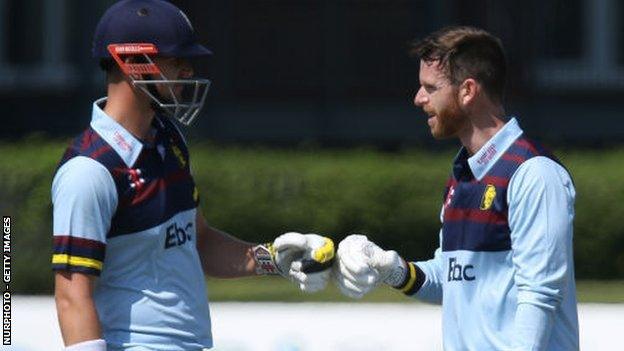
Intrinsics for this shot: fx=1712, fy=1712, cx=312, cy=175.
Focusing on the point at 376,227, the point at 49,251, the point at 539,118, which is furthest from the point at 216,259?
the point at 539,118

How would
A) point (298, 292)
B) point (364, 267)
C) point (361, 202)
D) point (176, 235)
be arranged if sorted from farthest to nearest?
point (361, 202) → point (298, 292) → point (364, 267) → point (176, 235)

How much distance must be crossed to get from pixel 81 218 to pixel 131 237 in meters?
0.21

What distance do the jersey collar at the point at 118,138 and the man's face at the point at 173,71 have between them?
6.1 inches

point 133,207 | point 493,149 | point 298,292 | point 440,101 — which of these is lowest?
point 298,292

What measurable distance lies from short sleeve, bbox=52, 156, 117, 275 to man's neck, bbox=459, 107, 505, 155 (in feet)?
3.51

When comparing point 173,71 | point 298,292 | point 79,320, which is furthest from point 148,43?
point 298,292

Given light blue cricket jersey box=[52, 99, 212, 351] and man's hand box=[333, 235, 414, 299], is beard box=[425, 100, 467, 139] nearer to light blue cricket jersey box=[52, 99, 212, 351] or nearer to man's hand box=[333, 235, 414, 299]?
man's hand box=[333, 235, 414, 299]

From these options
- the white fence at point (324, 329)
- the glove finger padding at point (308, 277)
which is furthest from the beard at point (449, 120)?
the white fence at point (324, 329)

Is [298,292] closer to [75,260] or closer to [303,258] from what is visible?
[303,258]

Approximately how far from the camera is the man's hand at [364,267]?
5.27 metres

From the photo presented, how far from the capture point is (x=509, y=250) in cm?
480

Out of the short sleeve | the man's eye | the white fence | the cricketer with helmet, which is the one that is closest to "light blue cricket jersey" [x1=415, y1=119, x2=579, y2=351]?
the man's eye

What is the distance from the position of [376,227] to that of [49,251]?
111 inches

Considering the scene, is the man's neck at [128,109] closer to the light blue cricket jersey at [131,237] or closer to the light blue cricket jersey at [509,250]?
the light blue cricket jersey at [131,237]
